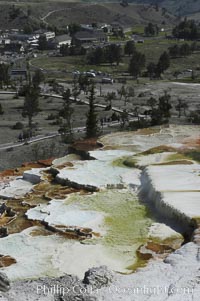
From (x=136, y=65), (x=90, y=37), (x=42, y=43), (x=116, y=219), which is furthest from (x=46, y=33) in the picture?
(x=116, y=219)

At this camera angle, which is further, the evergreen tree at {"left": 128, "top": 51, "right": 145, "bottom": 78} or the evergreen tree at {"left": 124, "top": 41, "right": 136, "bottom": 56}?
the evergreen tree at {"left": 124, "top": 41, "right": 136, "bottom": 56}

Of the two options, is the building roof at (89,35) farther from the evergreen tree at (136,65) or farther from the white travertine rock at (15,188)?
the white travertine rock at (15,188)

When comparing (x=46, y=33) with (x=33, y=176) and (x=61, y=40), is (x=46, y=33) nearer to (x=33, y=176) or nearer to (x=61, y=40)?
(x=61, y=40)

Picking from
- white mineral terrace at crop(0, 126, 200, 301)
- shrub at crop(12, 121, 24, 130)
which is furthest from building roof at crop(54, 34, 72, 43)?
white mineral terrace at crop(0, 126, 200, 301)

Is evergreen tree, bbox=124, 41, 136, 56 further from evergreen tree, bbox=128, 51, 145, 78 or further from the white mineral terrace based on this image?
the white mineral terrace

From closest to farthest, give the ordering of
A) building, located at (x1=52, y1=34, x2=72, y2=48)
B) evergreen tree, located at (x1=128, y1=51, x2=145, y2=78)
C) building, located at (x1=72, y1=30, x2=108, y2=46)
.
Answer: evergreen tree, located at (x1=128, y1=51, x2=145, y2=78) < building, located at (x1=52, y1=34, x2=72, y2=48) < building, located at (x1=72, y1=30, x2=108, y2=46)
